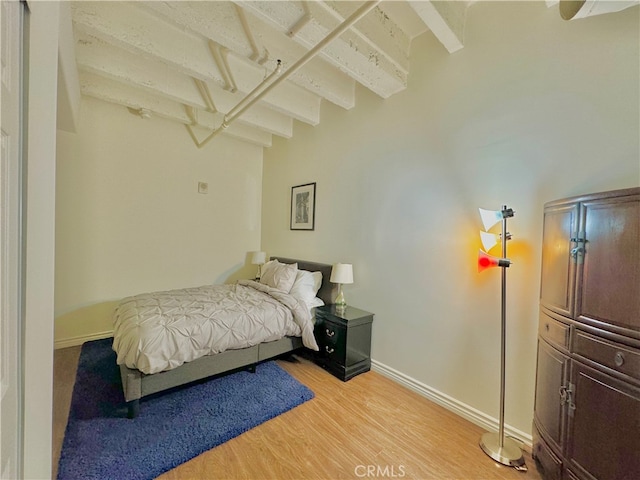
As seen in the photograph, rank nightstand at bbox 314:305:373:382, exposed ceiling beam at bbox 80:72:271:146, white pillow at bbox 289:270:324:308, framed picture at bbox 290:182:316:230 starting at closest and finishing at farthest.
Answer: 1. nightstand at bbox 314:305:373:382
2. exposed ceiling beam at bbox 80:72:271:146
3. white pillow at bbox 289:270:324:308
4. framed picture at bbox 290:182:316:230

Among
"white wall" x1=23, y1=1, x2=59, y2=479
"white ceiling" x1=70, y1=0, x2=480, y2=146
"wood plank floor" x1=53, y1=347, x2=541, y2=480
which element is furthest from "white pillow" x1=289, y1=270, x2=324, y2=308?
"white wall" x1=23, y1=1, x2=59, y2=479

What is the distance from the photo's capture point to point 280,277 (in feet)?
10.5

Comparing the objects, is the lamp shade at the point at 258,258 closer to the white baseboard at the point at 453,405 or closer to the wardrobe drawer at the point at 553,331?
the white baseboard at the point at 453,405

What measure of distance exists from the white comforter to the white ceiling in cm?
200

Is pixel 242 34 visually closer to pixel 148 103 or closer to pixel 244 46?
pixel 244 46

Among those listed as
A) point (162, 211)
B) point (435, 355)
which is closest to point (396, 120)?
point (435, 355)

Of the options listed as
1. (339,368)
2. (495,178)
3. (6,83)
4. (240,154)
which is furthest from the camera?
(240,154)

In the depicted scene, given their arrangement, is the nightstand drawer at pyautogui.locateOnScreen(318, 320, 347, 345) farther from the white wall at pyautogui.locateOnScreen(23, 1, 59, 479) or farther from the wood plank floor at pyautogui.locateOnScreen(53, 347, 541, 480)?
the white wall at pyautogui.locateOnScreen(23, 1, 59, 479)

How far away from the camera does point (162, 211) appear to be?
11.9 ft

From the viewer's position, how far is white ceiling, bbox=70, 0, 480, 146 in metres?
1.79

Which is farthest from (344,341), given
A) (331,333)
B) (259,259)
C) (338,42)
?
(338,42)

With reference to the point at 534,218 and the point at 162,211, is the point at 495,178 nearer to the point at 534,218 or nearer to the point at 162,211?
the point at 534,218

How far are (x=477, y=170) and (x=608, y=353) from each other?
1.34 metres

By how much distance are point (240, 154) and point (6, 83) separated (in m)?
3.63
